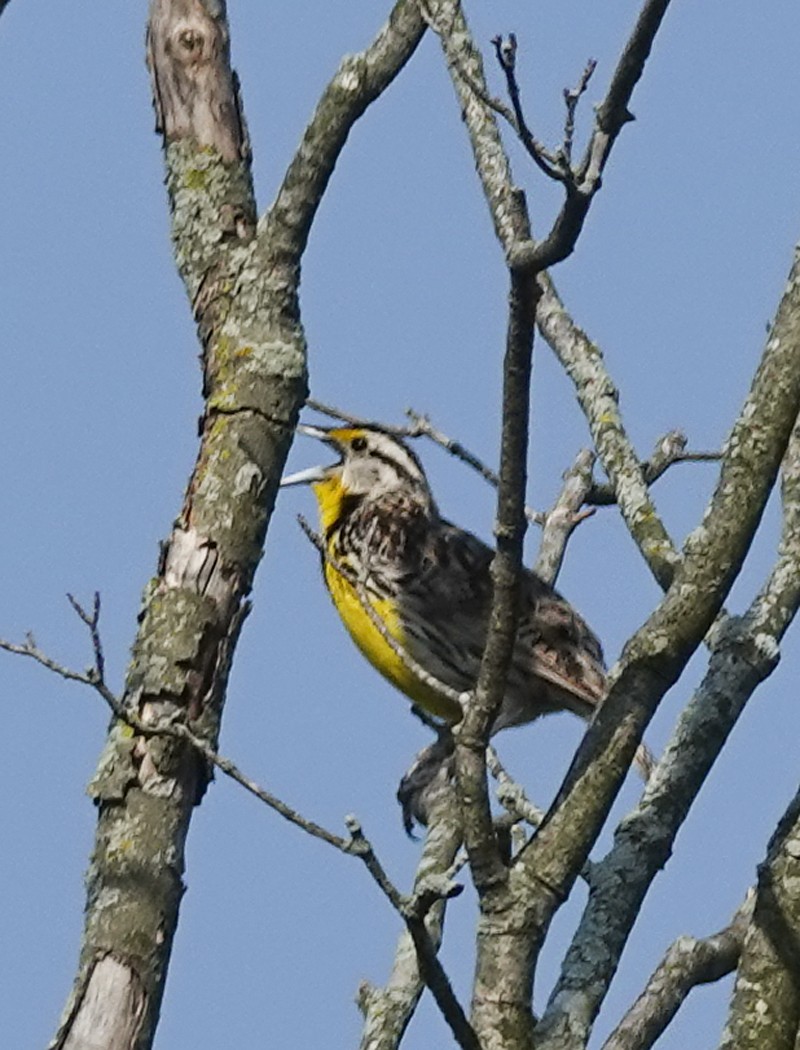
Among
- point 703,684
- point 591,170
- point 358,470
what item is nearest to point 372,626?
point 358,470

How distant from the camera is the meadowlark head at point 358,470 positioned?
10516mm

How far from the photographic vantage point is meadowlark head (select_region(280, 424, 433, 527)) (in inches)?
414

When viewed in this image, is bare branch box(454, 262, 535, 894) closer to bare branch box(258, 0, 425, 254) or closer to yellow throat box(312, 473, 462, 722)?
bare branch box(258, 0, 425, 254)

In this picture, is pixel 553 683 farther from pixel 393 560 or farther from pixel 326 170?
pixel 326 170

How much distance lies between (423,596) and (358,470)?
3.44 ft

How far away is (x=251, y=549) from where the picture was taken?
6.03 m

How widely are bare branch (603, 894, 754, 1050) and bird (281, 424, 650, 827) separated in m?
3.71

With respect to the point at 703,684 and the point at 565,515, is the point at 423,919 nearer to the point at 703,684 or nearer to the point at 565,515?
the point at 703,684

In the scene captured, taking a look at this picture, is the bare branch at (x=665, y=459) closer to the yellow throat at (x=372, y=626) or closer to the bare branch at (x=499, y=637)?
the yellow throat at (x=372, y=626)

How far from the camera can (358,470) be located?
10586mm

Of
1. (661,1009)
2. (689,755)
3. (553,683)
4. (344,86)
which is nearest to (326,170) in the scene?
(344,86)

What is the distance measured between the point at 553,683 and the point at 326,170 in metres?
3.52

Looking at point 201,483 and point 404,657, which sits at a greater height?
point 201,483

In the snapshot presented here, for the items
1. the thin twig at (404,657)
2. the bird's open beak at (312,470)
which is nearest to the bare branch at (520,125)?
the thin twig at (404,657)
